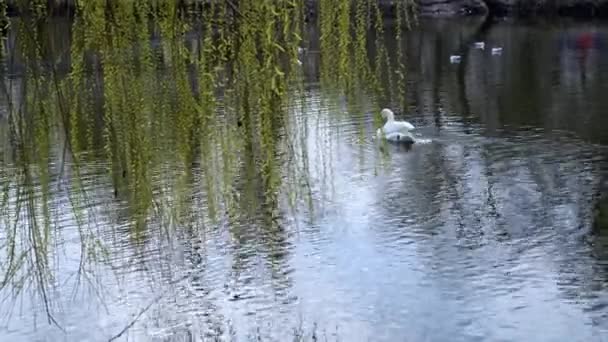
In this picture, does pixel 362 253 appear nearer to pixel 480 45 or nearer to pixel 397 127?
pixel 397 127

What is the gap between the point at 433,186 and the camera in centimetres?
745

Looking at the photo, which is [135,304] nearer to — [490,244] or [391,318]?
[391,318]

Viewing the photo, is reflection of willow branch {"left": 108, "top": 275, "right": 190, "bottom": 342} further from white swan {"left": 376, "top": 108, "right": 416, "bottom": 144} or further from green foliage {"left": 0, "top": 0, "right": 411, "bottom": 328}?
white swan {"left": 376, "top": 108, "right": 416, "bottom": 144}

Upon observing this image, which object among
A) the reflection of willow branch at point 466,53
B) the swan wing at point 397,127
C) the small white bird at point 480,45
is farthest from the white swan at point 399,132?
the small white bird at point 480,45

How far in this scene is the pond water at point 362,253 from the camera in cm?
474

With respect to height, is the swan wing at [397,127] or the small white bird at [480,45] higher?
the small white bird at [480,45]

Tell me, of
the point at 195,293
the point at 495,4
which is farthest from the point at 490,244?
the point at 495,4

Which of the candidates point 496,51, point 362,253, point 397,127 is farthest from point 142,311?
point 496,51

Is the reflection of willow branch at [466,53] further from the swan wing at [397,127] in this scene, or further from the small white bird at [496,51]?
the swan wing at [397,127]

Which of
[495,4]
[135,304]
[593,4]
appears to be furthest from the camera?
[495,4]

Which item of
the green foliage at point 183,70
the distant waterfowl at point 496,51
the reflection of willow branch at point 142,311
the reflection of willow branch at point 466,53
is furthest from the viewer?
the distant waterfowl at point 496,51

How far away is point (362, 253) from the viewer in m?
5.83

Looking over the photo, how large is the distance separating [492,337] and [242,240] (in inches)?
77.4

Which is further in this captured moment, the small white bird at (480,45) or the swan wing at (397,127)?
the small white bird at (480,45)
